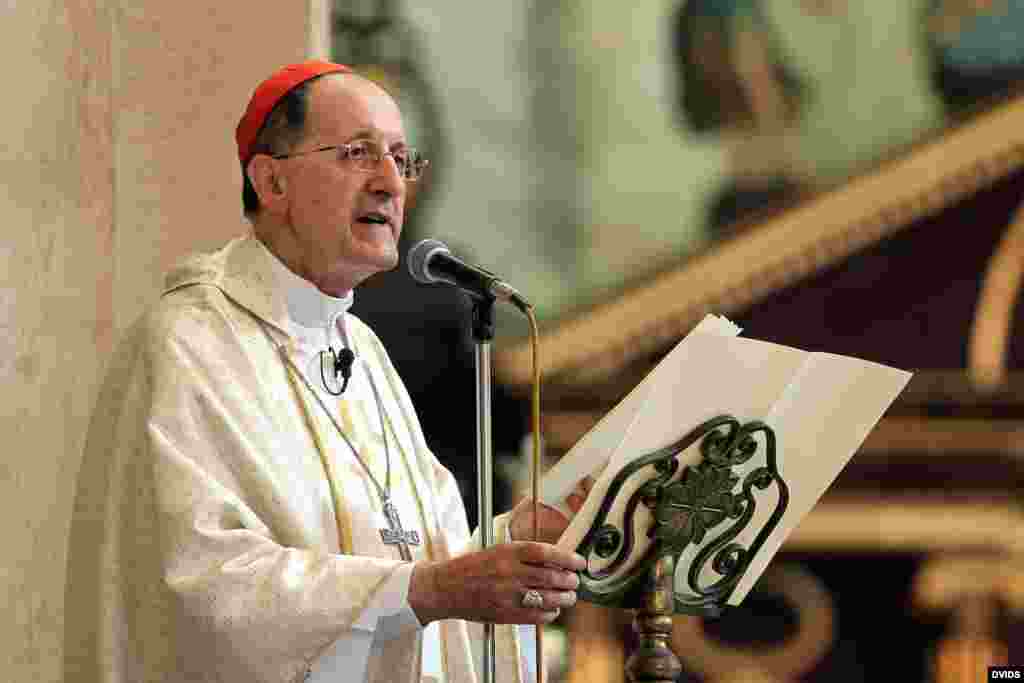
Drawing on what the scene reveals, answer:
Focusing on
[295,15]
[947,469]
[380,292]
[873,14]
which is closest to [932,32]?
[873,14]

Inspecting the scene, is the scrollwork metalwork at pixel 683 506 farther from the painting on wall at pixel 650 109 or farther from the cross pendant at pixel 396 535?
the painting on wall at pixel 650 109

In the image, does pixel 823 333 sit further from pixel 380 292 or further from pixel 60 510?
pixel 60 510

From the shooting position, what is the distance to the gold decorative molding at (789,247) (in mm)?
7582

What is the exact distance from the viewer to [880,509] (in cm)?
740

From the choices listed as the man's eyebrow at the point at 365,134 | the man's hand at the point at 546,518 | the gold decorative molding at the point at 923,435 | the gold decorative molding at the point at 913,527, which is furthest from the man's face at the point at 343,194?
the gold decorative molding at the point at 913,527

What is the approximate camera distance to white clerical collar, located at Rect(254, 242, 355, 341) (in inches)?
136

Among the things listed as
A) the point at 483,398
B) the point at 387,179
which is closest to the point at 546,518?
the point at 483,398

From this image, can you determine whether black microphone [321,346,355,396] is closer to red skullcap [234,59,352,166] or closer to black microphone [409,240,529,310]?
red skullcap [234,59,352,166]

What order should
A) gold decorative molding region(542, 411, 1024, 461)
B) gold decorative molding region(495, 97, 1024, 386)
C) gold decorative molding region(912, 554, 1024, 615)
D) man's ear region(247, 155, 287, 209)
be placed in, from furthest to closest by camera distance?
gold decorative molding region(495, 97, 1024, 386)
gold decorative molding region(542, 411, 1024, 461)
gold decorative molding region(912, 554, 1024, 615)
man's ear region(247, 155, 287, 209)

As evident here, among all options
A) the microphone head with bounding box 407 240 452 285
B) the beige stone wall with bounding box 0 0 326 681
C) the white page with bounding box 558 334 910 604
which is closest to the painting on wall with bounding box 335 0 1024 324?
the beige stone wall with bounding box 0 0 326 681

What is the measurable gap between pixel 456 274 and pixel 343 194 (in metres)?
0.52

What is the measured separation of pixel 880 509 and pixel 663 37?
6.86 feet

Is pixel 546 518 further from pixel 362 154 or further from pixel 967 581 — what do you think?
pixel 967 581

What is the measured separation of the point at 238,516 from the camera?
3.03m
